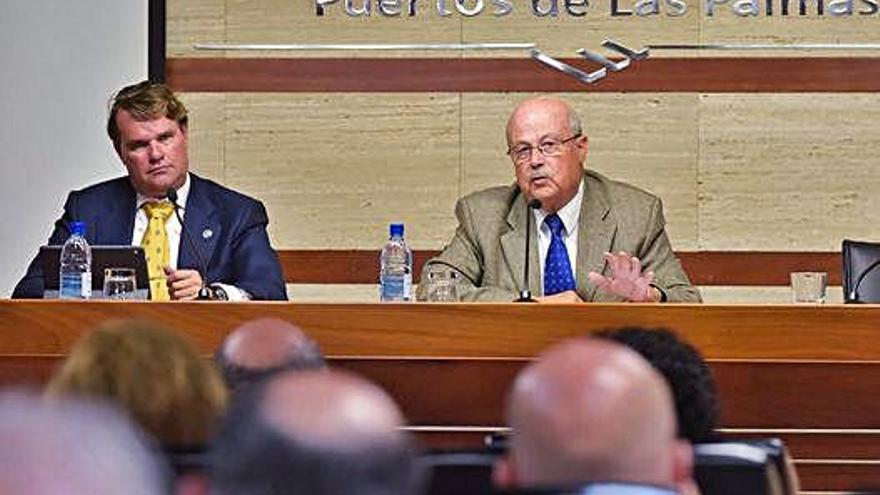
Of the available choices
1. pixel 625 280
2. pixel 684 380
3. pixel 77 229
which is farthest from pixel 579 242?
pixel 684 380

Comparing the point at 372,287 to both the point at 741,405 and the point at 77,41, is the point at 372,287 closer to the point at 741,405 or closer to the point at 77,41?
the point at 77,41

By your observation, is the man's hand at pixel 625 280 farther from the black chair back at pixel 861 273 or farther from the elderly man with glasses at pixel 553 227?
the black chair back at pixel 861 273

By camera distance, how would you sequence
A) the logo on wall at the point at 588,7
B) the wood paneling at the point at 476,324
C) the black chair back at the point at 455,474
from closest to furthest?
the black chair back at the point at 455,474
the wood paneling at the point at 476,324
the logo on wall at the point at 588,7

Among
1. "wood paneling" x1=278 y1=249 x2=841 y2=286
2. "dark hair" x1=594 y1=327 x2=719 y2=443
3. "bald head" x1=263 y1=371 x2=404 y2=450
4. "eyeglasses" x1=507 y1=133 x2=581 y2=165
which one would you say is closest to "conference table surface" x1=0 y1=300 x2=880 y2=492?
"eyeglasses" x1=507 y1=133 x2=581 y2=165

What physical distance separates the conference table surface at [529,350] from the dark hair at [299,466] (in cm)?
338

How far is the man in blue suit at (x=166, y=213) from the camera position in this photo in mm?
5797

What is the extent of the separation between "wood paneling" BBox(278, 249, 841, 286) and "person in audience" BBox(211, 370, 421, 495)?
5.89m

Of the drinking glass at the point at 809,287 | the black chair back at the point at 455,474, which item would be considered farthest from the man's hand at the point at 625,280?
the black chair back at the point at 455,474

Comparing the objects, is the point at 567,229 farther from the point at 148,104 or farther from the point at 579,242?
the point at 148,104

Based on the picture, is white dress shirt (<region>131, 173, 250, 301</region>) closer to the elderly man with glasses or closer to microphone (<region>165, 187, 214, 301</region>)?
microphone (<region>165, 187, 214, 301</region>)

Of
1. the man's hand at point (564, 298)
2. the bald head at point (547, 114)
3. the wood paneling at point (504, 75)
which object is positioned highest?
the wood paneling at point (504, 75)

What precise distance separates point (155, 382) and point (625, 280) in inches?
136

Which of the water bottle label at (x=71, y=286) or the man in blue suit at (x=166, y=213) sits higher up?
the man in blue suit at (x=166, y=213)

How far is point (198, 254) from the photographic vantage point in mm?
5785
